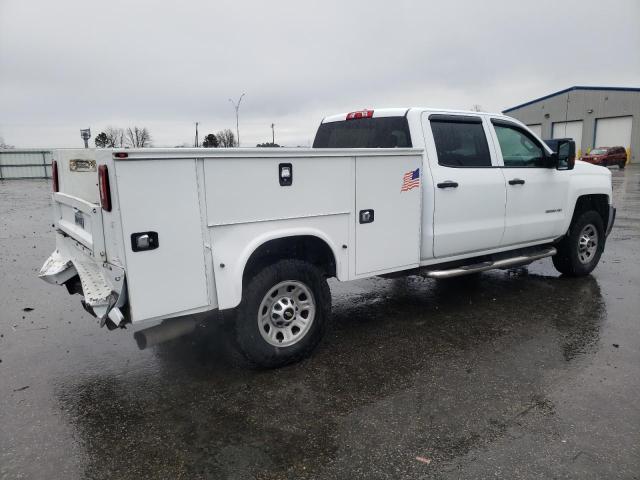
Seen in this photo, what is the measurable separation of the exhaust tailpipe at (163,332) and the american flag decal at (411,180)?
2.27 m

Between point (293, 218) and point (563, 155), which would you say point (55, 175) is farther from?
point (563, 155)

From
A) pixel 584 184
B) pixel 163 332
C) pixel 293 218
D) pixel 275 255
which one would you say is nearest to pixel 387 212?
pixel 293 218

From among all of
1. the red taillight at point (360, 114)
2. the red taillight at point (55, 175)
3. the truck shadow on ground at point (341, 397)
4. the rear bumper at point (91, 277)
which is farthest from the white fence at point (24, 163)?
the truck shadow on ground at point (341, 397)

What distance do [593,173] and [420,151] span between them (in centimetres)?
345

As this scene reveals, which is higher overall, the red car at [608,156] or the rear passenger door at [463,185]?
the rear passenger door at [463,185]

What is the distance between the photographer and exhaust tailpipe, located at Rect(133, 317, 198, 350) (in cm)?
344

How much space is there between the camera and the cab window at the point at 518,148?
225 inches

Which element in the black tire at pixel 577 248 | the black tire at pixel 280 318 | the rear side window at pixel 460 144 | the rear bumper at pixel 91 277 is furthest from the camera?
the black tire at pixel 577 248

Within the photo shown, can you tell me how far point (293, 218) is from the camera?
3979 mm

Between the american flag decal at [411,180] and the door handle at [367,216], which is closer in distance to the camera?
the door handle at [367,216]

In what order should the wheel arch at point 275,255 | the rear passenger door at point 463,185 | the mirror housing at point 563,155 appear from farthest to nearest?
the mirror housing at point 563,155
the rear passenger door at point 463,185
the wheel arch at point 275,255

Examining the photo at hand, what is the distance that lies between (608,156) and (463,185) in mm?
36271

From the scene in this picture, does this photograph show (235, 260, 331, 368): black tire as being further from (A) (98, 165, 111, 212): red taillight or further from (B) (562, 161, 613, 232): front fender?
(B) (562, 161, 613, 232): front fender

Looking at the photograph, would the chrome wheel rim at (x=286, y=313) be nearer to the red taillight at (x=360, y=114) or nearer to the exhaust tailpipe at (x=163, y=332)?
the exhaust tailpipe at (x=163, y=332)
